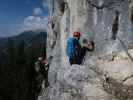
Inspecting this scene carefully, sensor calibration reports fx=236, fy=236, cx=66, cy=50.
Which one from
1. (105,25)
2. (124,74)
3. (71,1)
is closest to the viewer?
(124,74)

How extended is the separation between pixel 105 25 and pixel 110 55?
2.12m

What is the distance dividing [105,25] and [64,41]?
6992 mm

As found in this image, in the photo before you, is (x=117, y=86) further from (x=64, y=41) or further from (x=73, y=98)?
(x=64, y=41)

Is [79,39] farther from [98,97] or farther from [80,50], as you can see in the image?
[98,97]

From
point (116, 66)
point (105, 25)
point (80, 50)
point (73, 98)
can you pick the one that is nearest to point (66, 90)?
point (73, 98)

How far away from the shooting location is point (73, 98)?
1387cm

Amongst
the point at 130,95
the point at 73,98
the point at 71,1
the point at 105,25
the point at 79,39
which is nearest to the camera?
the point at 130,95

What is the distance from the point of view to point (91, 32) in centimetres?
Result: 1567

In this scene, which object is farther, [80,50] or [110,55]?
[80,50]

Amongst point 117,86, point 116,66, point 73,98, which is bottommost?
point 73,98

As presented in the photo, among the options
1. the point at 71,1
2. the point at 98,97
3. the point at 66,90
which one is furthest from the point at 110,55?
the point at 71,1

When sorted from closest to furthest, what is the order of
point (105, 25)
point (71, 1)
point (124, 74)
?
point (124, 74)
point (105, 25)
point (71, 1)

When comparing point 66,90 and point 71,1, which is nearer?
point 66,90

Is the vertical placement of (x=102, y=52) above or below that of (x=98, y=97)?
above
